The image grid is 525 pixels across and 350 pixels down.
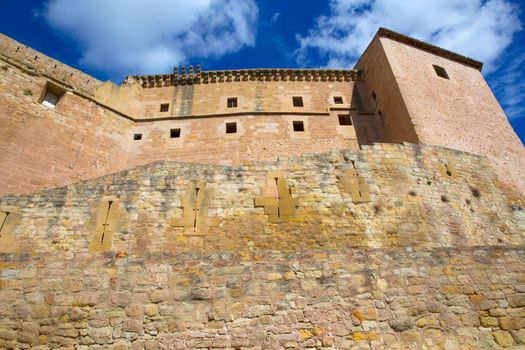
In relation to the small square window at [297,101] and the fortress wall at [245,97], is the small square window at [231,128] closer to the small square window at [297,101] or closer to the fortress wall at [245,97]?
the fortress wall at [245,97]

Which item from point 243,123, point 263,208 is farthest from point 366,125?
point 263,208

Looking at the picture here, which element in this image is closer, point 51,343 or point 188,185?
point 51,343

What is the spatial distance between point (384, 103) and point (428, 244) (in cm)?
844

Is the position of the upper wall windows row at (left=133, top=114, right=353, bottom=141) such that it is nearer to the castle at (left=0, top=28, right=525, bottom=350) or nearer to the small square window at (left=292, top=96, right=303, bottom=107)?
the castle at (left=0, top=28, right=525, bottom=350)

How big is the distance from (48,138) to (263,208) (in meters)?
8.93

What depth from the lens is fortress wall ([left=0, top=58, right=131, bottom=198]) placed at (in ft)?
36.7

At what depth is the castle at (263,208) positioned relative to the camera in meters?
4.16

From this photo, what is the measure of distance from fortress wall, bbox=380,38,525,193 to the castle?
0.08 m

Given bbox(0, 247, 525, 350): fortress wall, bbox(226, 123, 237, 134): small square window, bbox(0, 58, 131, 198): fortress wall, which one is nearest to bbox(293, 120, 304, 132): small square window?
bbox(226, 123, 237, 134): small square window

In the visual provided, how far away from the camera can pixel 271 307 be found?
13.9 feet

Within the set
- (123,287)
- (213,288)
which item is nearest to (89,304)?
(123,287)

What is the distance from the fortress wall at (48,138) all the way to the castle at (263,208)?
2.4 inches

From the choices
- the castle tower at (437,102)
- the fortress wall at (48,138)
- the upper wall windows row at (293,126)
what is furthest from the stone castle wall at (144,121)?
the castle tower at (437,102)

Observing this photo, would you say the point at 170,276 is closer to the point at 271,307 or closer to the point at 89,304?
the point at 89,304
